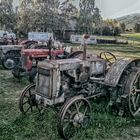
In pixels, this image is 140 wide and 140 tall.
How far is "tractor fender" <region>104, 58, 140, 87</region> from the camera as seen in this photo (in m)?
6.68

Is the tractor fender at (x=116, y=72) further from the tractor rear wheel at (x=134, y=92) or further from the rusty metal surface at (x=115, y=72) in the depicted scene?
the tractor rear wheel at (x=134, y=92)

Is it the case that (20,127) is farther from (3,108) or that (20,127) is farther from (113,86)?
(113,86)

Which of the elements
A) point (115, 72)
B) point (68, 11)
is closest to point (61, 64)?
point (115, 72)

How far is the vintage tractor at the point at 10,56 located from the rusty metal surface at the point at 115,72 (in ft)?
26.4

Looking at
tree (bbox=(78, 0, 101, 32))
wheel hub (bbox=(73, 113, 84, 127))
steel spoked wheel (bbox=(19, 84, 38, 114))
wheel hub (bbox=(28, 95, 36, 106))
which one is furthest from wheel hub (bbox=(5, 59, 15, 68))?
tree (bbox=(78, 0, 101, 32))

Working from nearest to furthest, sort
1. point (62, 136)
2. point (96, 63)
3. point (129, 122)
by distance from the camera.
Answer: point (62, 136), point (129, 122), point (96, 63)

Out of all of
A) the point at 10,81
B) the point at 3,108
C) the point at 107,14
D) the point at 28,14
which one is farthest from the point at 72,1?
the point at 107,14

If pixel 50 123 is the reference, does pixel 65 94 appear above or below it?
above

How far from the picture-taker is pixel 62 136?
5.57m

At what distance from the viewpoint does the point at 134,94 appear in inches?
271

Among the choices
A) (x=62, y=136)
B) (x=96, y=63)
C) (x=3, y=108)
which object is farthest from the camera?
(x=3, y=108)

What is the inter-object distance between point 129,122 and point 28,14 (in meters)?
43.6

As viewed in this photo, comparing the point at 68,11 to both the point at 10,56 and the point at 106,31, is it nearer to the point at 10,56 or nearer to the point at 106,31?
the point at 106,31

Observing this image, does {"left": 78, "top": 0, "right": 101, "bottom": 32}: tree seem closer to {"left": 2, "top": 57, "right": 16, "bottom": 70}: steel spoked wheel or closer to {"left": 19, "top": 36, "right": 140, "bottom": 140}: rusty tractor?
{"left": 2, "top": 57, "right": 16, "bottom": 70}: steel spoked wheel
